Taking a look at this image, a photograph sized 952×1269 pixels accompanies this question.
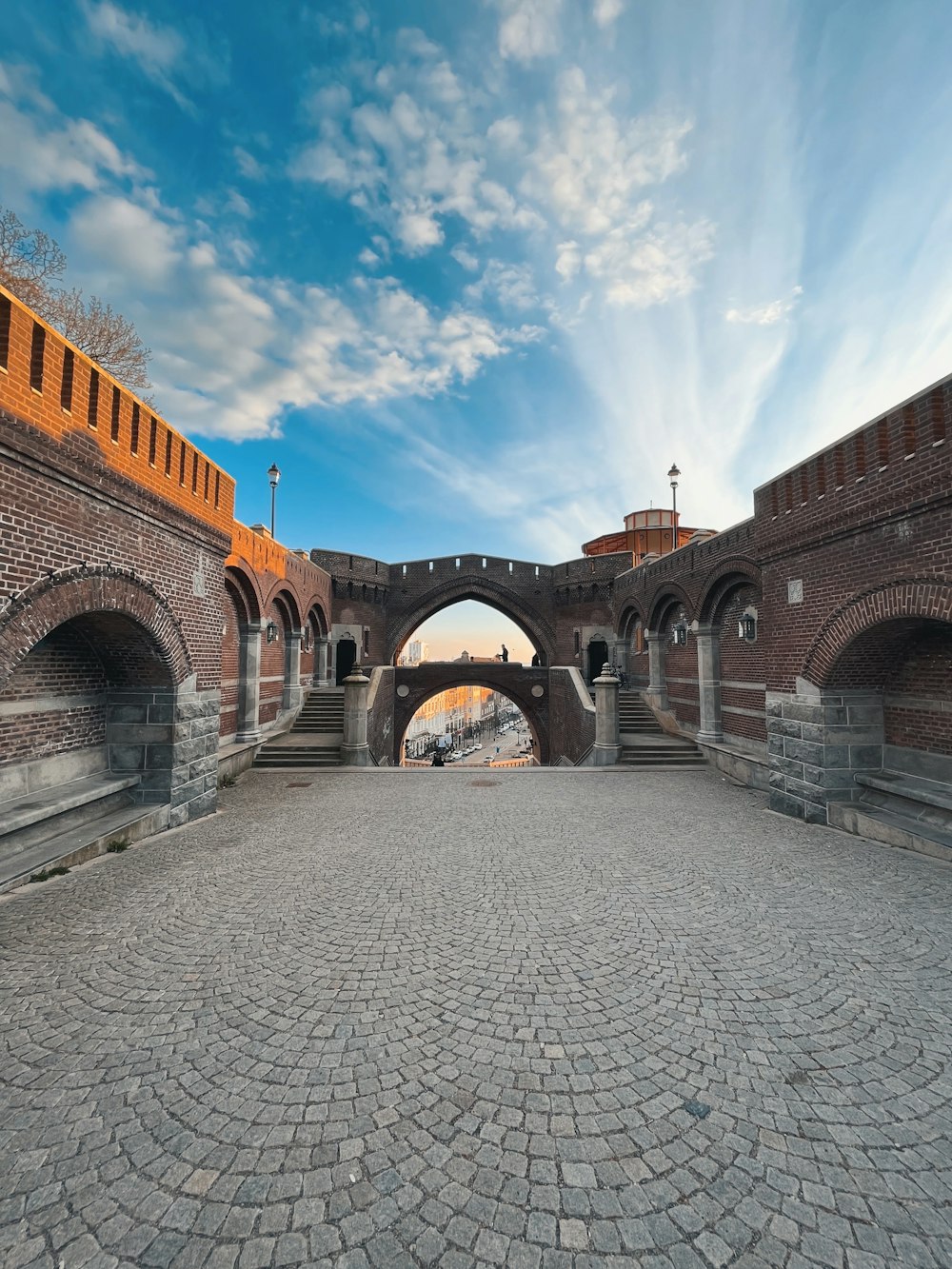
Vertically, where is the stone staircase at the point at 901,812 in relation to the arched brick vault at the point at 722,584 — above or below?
below

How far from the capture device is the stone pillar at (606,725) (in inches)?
488

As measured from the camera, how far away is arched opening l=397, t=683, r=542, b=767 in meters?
69.2

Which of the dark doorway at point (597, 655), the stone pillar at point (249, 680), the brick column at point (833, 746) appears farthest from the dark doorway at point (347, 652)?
the brick column at point (833, 746)

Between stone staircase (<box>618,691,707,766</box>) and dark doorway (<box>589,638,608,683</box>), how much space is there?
695 cm

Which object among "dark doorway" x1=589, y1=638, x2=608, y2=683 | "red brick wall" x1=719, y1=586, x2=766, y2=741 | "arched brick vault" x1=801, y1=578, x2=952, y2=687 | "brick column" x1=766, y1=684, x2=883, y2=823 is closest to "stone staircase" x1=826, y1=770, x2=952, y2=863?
"brick column" x1=766, y1=684, x2=883, y2=823

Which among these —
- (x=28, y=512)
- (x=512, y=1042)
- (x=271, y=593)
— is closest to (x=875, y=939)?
Result: (x=512, y=1042)

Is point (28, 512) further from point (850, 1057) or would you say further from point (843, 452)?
point (843, 452)

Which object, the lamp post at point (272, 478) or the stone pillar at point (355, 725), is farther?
the lamp post at point (272, 478)

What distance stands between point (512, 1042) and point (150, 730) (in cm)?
641

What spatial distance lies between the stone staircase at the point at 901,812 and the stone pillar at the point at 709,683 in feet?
17.6

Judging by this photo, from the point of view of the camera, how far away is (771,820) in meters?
7.50

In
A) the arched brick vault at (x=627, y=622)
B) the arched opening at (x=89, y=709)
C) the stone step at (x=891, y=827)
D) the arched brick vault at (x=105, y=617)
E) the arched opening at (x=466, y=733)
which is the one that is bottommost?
the arched opening at (x=466, y=733)

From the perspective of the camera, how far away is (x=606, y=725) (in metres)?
12.5

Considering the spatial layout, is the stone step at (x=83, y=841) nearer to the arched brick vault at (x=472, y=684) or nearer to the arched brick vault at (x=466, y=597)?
the arched brick vault at (x=472, y=684)
